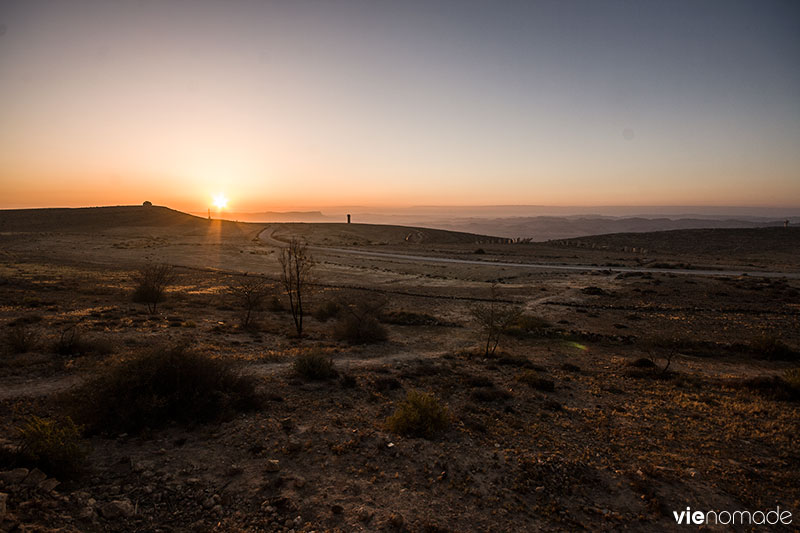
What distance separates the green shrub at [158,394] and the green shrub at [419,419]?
3.87 m

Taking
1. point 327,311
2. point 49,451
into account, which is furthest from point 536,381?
point 327,311

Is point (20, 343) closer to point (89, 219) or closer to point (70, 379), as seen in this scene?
point (70, 379)

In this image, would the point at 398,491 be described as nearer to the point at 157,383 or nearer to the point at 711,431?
the point at 157,383

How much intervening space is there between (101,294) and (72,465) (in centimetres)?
2266

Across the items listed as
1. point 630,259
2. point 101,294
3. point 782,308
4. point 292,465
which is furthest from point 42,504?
point 630,259

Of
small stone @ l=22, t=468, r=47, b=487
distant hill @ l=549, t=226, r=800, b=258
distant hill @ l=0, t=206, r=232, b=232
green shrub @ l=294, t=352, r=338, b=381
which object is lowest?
green shrub @ l=294, t=352, r=338, b=381

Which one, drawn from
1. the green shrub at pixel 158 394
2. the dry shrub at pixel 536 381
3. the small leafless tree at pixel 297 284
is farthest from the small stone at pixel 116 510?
the small leafless tree at pixel 297 284

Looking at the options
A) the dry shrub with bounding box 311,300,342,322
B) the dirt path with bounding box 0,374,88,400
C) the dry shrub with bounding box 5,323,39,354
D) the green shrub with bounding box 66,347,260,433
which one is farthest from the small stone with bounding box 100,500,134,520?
the dry shrub with bounding box 311,300,342,322

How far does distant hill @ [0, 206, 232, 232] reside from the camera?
91.8 metres

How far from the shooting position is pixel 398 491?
268 inches

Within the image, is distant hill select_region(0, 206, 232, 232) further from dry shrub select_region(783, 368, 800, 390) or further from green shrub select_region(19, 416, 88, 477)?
dry shrub select_region(783, 368, 800, 390)

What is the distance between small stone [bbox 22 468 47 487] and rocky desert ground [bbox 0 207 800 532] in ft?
0.12

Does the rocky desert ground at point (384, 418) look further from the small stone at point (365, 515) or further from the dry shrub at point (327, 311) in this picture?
the dry shrub at point (327, 311)

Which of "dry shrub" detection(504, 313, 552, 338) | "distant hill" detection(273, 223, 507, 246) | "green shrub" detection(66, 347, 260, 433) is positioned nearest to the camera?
"green shrub" detection(66, 347, 260, 433)
